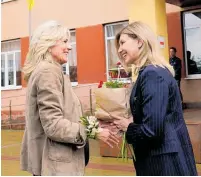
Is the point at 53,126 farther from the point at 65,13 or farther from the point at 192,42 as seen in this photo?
the point at 65,13

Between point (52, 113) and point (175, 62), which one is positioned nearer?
point (52, 113)

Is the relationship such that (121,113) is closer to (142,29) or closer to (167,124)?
(167,124)

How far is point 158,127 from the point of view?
202 centimetres

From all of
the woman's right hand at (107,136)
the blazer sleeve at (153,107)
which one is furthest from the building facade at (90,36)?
the blazer sleeve at (153,107)

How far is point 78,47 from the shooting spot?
12727mm

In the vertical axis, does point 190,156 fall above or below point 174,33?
below

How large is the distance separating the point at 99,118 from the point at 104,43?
10023mm

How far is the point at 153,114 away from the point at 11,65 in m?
13.7

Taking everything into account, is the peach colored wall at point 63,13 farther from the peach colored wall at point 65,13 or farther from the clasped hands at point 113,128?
the clasped hands at point 113,128

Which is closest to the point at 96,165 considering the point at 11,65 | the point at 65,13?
the point at 65,13

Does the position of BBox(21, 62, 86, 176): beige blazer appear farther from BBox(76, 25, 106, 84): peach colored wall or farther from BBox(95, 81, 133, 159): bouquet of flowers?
BBox(76, 25, 106, 84): peach colored wall

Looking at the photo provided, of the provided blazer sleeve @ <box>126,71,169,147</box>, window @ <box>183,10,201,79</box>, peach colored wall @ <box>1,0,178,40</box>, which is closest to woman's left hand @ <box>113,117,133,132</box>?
blazer sleeve @ <box>126,71,169,147</box>

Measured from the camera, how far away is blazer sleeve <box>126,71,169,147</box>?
2018 millimetres

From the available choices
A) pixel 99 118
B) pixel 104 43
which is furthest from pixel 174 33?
pixel 99 118
